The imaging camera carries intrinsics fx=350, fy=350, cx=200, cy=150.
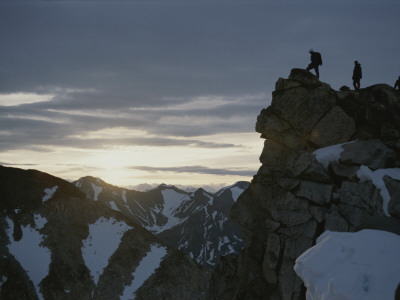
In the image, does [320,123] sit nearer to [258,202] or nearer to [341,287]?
[258,202]

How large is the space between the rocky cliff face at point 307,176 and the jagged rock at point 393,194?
0.19 ft

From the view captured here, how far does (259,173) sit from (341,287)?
21871mm

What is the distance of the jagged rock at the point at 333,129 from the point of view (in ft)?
94.8

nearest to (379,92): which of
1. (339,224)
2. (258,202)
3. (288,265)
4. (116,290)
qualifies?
(339,224)

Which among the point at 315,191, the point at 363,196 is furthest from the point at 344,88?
the point at 363,196

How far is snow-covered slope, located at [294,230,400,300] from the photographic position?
33.0 feet

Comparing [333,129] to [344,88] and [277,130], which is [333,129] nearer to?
[277,130]

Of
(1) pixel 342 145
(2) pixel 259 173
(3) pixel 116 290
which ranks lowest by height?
(3) pixel 116 290

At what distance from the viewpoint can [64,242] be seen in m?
102

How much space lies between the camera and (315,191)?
87.4 feet

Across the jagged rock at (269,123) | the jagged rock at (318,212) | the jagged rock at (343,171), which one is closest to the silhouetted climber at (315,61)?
the jagged rock at (269,123)

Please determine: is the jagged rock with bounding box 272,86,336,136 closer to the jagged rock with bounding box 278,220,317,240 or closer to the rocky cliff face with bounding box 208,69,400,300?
the rocky cliff face with bounding box 208,69,400,300

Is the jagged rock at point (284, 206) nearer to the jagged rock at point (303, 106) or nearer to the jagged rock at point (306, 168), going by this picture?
the jagged rock at point (306, 168)

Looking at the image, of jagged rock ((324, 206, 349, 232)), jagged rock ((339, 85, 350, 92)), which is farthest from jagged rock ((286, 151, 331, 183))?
jagged rock ((339, 85, 350, 92))
